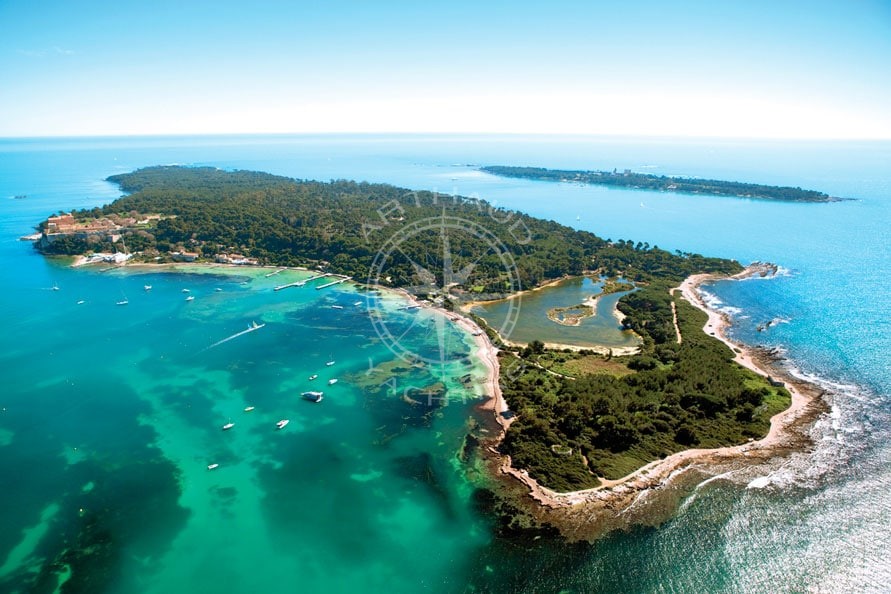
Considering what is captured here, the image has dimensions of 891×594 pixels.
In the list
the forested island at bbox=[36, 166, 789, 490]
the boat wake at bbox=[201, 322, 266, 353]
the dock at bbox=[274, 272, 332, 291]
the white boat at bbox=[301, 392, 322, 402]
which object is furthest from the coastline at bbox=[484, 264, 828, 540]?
the dock at bbox=[274, 272, 332, 291]

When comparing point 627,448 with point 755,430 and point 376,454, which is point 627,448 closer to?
point 755,430

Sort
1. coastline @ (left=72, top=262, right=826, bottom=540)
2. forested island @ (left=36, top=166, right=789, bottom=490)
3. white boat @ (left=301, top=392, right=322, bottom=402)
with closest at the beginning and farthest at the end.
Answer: coastline @ (left=72, top=262, right=826, bottom=540), forested island @ (left=36, top=166, right=789, bottom=490), white boat @ (left=301, top=392, right=322, bottom=402)

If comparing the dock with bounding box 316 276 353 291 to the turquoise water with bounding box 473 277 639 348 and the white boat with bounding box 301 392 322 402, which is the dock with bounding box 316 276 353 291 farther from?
the white boat with bounding box 301 392 322 402

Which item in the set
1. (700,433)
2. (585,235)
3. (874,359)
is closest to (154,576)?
(700,433)

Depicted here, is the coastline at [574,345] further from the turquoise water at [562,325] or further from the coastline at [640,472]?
the coastline at [640,472]

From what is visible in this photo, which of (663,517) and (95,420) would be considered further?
(95,420)

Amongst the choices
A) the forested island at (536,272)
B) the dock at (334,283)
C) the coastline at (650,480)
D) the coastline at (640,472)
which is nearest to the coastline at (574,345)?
the forested island at (536,272)

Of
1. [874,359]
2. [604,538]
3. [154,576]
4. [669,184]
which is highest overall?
[669,184]
